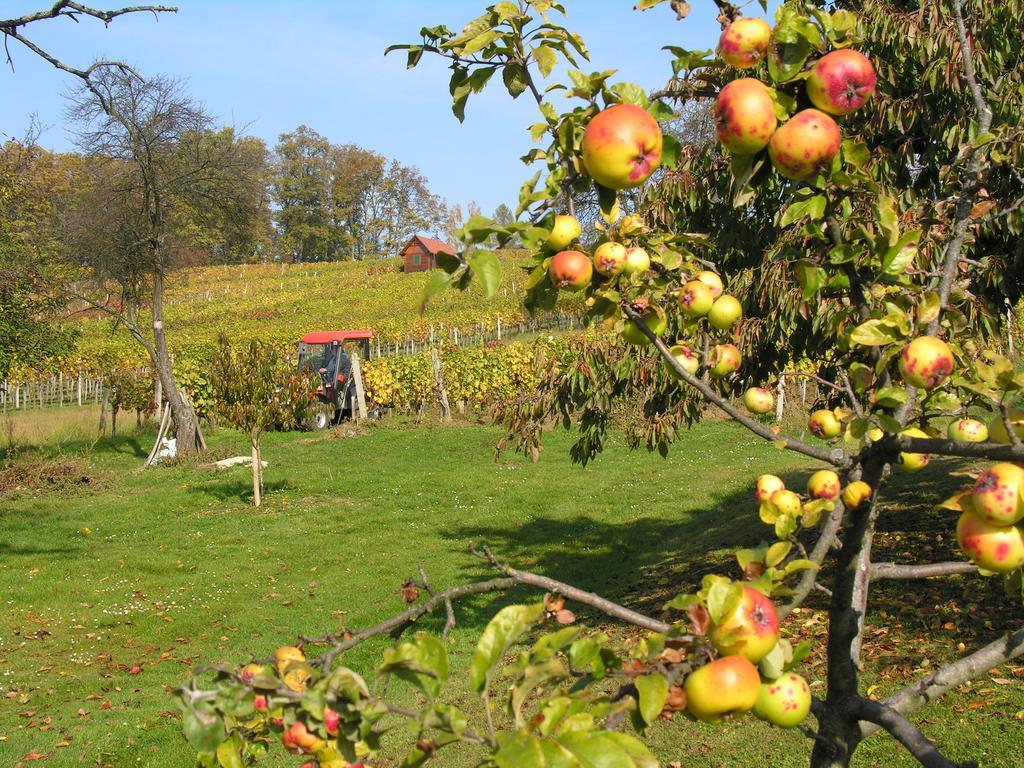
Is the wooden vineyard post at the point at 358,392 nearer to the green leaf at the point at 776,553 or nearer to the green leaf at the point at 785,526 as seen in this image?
the green leaf at the point at 785,526

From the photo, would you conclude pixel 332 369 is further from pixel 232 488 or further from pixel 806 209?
pixel 806 209

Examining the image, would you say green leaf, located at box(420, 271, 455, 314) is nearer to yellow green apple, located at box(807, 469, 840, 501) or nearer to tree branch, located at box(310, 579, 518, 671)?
tree branch, located at box(310, 579, 518, 671)

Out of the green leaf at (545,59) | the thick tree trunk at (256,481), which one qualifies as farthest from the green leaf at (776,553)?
the thick tree trunk at (256,481)

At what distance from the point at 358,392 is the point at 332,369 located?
3.43 feet

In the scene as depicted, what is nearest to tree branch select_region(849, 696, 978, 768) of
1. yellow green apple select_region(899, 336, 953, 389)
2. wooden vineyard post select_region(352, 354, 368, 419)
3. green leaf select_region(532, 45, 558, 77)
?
yellow green apple select_region(899, 336, 953, 389)

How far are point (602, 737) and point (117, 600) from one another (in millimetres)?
8696

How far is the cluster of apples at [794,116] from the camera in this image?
4.13 feet

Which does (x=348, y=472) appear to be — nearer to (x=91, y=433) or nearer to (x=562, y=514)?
(x=562, y=514)

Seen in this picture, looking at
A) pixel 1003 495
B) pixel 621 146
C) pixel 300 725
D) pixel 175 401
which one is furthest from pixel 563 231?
pixel 175 401

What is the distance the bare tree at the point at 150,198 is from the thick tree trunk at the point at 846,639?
16.3m

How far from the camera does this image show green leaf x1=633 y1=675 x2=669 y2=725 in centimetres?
99

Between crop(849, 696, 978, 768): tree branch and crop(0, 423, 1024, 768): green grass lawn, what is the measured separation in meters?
3.09

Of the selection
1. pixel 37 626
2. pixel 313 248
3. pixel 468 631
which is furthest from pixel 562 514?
pixel 313 248

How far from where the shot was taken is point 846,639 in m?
1.65
